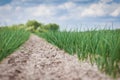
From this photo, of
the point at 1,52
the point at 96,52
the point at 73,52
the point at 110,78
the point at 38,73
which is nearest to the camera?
the point at 110,78

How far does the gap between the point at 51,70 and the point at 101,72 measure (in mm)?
726

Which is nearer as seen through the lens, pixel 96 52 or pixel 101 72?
pixel 101 72

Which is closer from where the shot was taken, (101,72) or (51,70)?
(101,72)

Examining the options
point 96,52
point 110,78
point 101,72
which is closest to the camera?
point 110,78

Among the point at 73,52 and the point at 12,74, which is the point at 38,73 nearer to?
the point at 12,74

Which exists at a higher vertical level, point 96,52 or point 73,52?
point 96,52

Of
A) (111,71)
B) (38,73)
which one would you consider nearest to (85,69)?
(111,71)

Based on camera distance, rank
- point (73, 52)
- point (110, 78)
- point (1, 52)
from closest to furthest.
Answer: point (110, 78) < point (1, 52) < point (73, 52)

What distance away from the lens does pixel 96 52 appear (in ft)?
11.4

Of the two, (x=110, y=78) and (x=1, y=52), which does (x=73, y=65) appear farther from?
(x=1, y=52)

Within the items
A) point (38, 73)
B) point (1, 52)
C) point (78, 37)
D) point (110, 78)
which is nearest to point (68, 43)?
point (78, 37)

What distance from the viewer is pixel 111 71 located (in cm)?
294

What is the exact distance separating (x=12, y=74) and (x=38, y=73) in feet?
1.14

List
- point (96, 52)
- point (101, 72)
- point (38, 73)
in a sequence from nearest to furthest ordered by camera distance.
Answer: point (101, 72) → point (38, 73) → point (96, 52)
